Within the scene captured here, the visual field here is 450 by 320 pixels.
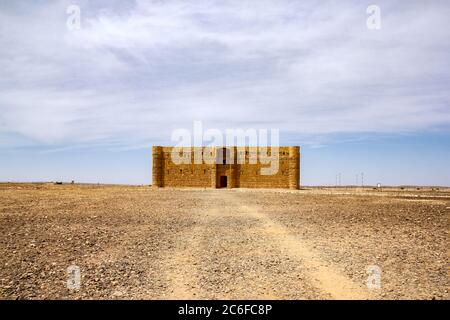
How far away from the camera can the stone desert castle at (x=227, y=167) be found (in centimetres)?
5997

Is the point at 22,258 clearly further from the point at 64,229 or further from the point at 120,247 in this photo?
the point at 64,229

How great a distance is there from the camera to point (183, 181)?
61938mm

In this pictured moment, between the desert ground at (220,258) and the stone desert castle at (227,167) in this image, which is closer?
the desert ground at (220,258)

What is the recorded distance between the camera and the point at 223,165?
61.3 metres

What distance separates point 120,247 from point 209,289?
4.42 metres

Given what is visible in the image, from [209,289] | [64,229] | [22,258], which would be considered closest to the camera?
[209,289]

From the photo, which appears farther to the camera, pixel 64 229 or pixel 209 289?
pixel 64 229

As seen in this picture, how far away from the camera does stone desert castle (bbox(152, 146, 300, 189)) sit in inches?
2361

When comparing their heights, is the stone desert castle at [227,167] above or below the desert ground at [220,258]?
above

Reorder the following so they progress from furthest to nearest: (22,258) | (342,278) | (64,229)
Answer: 1. (64,229)
2. (22,258)
3. (342,278)

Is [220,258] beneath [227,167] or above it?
beneath

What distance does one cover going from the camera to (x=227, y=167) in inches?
2408

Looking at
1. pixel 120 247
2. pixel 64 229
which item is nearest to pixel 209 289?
pixel 120 247
